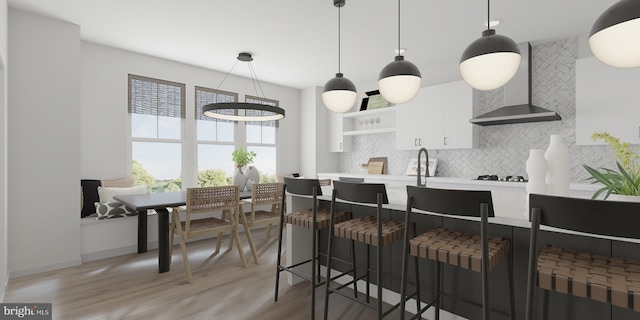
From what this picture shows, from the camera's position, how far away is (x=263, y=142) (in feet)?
19.2

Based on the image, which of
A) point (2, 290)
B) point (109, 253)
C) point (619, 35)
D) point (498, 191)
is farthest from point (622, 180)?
point (109, 253)

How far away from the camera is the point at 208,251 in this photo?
379 cm

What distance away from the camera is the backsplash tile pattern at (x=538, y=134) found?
3738 millimetres

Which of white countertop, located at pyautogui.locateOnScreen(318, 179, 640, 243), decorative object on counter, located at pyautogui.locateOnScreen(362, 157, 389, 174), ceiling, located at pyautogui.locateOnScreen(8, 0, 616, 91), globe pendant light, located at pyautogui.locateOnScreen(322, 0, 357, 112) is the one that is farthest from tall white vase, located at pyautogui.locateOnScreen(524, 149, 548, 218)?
decorative object on counter, located at pyautogui.locateOnScreen(362, 157, 389, 174)

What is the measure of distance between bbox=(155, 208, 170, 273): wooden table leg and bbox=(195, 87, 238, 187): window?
1888mm

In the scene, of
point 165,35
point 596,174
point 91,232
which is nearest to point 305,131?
point 165,35

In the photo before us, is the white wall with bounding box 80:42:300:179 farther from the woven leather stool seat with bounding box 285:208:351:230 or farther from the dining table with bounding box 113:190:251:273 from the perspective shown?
the woven leather stool seat with bounding box 285:208:351:230

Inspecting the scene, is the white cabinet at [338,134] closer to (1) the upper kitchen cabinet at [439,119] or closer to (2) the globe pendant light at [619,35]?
(1) the upper kitchen cabinet at [439,119]

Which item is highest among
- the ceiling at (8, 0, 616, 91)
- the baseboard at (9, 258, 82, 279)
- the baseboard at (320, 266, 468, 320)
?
the ceiling at (8, 0, 616, 91)

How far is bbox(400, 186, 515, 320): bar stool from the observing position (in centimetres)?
140

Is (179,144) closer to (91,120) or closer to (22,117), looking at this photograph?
(91,120)

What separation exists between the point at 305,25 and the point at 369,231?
245 cm

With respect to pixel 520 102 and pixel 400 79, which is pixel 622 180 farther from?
pixel 520 102

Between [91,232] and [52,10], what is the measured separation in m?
2.32
